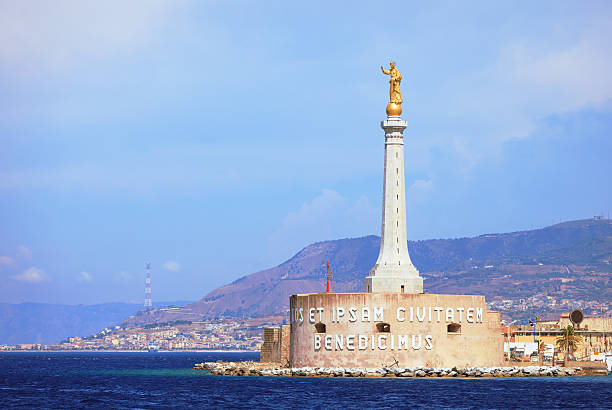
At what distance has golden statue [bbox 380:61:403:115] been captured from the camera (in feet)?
233

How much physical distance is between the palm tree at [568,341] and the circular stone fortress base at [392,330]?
60.3ft

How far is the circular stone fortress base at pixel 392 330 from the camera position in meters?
66.1

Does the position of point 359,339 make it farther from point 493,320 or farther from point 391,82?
point 391,82

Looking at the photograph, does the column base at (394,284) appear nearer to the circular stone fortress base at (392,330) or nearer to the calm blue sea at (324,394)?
the circular stone fortress base at (392,330)

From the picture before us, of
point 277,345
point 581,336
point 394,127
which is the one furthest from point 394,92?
point 581,336

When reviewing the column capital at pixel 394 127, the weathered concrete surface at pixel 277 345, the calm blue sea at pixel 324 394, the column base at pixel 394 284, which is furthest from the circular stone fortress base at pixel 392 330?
the column capital at pixel 394 127

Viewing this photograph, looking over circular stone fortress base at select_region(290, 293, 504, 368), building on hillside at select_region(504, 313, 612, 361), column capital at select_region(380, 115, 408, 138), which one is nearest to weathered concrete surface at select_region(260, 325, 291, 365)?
circular stone fortress base at select_region(290, 293, 504, 368)

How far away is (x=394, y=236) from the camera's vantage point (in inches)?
2731

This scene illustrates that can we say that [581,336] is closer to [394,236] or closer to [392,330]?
[394,236]

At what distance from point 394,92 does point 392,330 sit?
1563cm

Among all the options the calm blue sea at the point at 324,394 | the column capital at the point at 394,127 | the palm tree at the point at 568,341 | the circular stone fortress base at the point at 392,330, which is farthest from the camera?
the palm tree at the point at 568,341

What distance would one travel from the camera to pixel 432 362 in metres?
66.9

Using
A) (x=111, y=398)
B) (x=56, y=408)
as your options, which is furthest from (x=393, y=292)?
(x=56, y=408)

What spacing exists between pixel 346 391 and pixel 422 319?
10206mm
